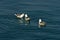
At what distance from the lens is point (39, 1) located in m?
81.9

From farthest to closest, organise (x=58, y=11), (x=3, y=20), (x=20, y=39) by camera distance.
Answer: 1. (x=58, y=11)
2. (x=3, y=20)
3. (x=20, y=39)

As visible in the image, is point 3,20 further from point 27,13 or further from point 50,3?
point 50,3

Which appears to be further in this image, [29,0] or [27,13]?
[29,0]

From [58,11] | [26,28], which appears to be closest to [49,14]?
[58,11]

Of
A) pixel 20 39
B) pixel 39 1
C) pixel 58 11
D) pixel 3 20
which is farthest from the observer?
pixel 39 1

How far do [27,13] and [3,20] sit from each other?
5898mm

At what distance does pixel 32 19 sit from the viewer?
7175 centimetres

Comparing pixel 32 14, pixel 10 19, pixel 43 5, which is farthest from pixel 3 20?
pixel 43 5

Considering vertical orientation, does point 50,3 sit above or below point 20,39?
above

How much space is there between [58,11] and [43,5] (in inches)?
183

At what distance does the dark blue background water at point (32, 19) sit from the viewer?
216ft

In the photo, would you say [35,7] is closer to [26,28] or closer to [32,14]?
[32,14]

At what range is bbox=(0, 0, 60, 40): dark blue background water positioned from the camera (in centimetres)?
6575

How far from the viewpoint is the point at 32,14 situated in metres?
74.0
